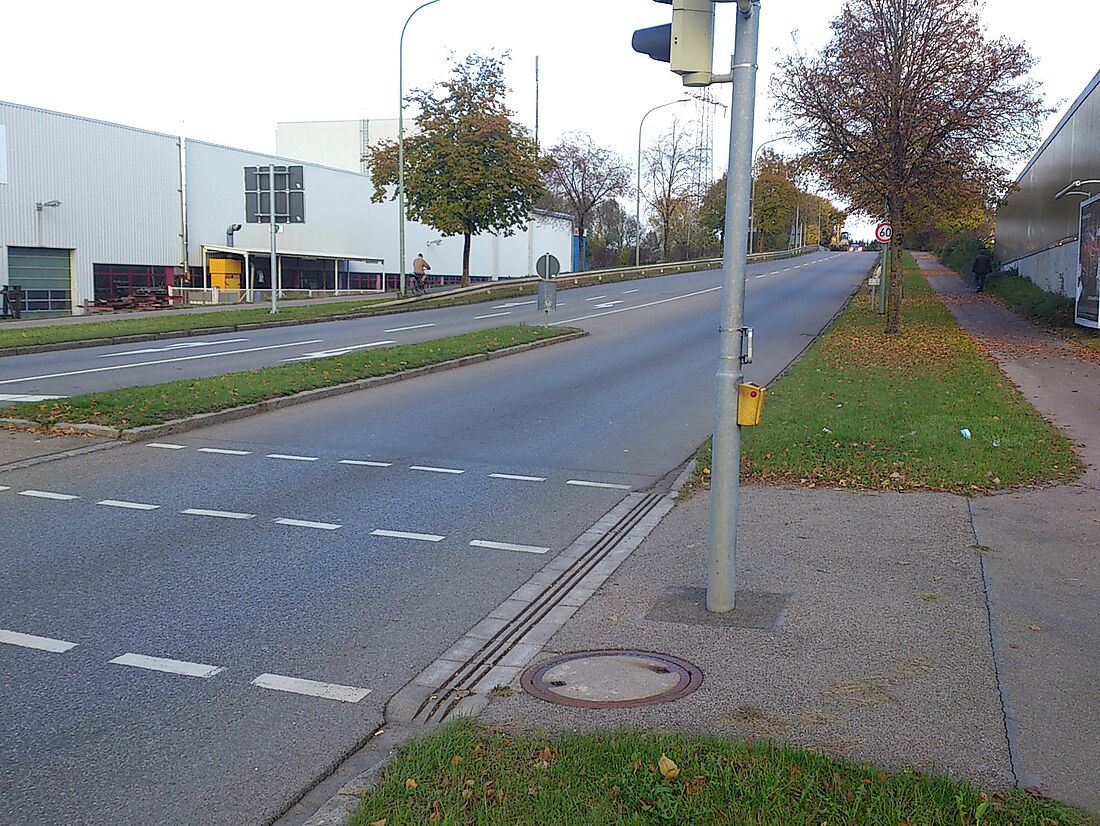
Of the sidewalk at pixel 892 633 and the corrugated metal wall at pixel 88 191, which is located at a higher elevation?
the corrugated metal wall at pixel 88 191

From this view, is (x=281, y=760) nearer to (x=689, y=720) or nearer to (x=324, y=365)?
(x=689, y=720)

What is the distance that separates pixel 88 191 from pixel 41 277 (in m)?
4.18

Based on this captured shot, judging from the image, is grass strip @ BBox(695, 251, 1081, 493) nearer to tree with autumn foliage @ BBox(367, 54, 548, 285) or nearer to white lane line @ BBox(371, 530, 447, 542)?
white lane line @ BBox(371, 530, 447, 542)

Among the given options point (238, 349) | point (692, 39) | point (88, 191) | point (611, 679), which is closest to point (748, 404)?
point (611, 679)

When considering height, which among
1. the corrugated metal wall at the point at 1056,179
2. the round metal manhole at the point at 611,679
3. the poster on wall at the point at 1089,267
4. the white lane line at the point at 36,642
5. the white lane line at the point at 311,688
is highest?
the corrugated metal wall at the point at 1056,179

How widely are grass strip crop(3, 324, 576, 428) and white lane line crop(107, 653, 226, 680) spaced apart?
7324 mm

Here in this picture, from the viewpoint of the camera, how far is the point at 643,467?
11.4m

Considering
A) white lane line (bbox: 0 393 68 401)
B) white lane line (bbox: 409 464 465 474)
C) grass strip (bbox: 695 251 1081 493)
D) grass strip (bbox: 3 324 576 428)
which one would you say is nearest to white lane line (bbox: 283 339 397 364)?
grass strip (bbox: 3 324 576 428)

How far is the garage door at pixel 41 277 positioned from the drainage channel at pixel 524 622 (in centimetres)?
3671

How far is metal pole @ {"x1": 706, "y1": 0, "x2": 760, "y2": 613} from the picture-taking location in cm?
590

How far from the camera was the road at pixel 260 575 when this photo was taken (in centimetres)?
430

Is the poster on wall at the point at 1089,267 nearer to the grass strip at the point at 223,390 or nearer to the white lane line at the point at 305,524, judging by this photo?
the grass strip at the point at 223,390

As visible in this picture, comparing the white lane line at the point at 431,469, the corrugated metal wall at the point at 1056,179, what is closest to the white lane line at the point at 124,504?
the white lane line at the point at 431,469

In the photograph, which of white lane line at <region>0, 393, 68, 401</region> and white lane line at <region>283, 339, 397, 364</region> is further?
white lane line at <region>283, 339, 397, 364</region>
